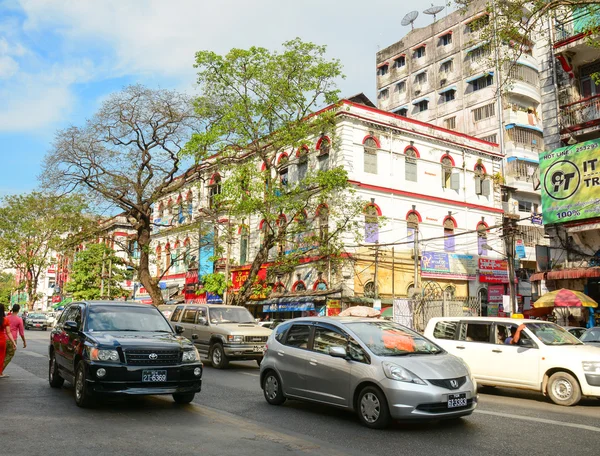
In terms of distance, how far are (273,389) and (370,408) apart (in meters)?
2.43

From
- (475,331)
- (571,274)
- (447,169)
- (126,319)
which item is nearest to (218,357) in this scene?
(126,319)

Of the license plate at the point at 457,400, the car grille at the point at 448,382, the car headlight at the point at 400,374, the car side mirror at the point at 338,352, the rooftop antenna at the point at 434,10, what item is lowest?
the license plate at the point at 457,400

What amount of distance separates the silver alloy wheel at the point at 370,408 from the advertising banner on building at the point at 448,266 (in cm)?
2498

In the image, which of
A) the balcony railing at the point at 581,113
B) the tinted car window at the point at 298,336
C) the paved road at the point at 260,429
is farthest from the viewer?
the balcony railing at the point at 581,113

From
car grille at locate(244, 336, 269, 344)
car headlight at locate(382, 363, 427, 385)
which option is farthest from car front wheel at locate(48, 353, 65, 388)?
car headlight at locate(382, 363, 427, 385)

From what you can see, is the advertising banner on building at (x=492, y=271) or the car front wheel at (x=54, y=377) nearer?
the car front wheel at (x=54, y=377)

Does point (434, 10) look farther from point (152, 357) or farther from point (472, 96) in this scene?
point (152, 357)

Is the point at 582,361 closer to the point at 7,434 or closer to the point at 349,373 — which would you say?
the point at 349,373

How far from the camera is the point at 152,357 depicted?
9.09 metres

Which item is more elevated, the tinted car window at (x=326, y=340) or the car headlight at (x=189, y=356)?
the tinted car window at (x=326, y=340)

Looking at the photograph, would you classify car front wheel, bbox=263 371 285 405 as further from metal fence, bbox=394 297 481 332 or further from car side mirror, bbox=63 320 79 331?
metal fence, bbox=394 297 481 332

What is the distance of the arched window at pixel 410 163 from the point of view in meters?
33.8

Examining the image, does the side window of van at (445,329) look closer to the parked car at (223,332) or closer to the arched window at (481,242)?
the parked car at (223,332)

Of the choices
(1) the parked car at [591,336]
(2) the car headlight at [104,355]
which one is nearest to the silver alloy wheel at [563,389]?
(1) the parked car at [591,336]
